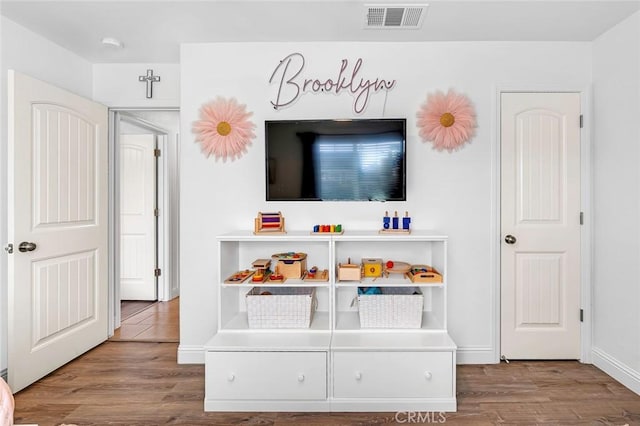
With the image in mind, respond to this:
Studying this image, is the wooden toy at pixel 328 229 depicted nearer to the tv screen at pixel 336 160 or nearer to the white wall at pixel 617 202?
the tv screen at pixel 336 160

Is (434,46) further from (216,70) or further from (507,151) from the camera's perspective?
(216,70)

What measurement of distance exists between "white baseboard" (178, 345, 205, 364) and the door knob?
3.90 feet

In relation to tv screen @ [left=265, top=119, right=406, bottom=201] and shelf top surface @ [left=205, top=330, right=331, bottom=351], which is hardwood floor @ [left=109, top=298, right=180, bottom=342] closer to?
shelf top surface @ [left=205, top=330, right=331, bottom=351]

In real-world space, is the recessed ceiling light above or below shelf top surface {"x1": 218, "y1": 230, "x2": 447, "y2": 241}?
above

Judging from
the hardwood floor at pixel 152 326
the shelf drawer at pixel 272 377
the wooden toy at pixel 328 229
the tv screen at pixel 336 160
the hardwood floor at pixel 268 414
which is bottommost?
the hardwood floor at pixel 268 414

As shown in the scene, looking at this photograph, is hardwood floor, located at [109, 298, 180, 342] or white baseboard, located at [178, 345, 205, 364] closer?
white baseboard, located at [178, 345, 205, 364]

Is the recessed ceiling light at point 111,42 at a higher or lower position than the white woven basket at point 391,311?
higher

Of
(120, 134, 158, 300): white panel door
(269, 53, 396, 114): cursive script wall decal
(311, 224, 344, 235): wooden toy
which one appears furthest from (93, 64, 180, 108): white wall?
(311, 224, 344, 235): wooden toy

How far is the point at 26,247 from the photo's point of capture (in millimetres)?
2383

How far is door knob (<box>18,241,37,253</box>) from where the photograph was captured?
2.35m

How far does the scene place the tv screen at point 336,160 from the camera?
103 inches

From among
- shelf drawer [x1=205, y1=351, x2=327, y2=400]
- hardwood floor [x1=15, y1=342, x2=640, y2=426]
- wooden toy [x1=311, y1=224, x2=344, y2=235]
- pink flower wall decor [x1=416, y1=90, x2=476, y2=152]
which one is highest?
pink flower wall decor [x1=416, y1=90, x2=476, y2=152]

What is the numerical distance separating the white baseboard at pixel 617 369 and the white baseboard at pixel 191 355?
284 cm

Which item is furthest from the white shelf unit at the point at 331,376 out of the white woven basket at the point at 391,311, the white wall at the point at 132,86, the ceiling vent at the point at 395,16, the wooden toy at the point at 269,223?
the white wall at the point at 132,86
